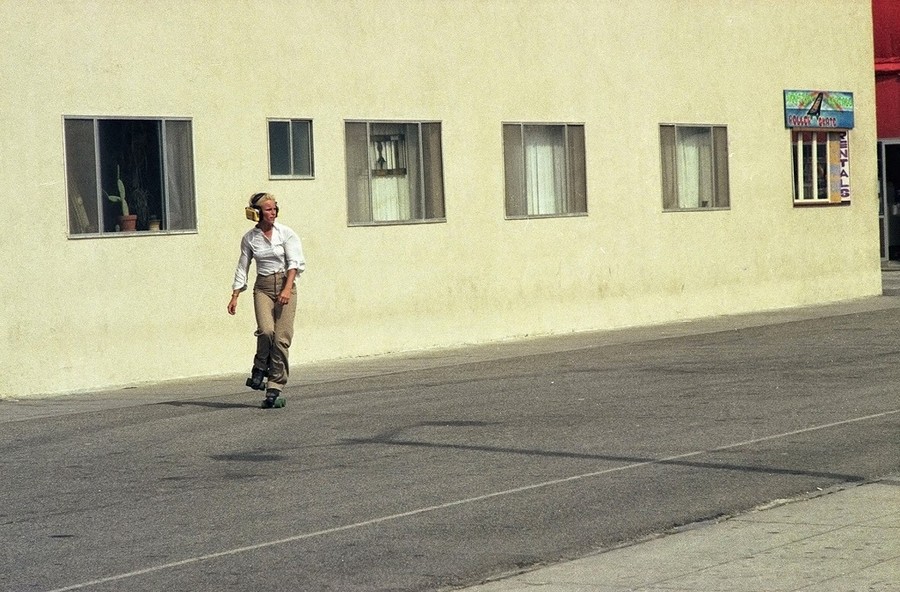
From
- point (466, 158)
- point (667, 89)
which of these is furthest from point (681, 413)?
point (667, 89)

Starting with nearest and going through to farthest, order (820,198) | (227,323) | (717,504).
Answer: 1. (717,504)
2. (227,323)
3. (820,198)

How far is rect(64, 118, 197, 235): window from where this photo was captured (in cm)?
1753

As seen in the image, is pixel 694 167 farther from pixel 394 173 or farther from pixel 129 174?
pixel 129 174

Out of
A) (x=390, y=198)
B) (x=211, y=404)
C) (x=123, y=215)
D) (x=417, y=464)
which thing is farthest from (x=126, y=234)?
(x=417, y=464)

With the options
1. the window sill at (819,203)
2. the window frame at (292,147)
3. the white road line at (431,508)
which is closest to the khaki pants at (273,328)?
the window frame at (292,147)

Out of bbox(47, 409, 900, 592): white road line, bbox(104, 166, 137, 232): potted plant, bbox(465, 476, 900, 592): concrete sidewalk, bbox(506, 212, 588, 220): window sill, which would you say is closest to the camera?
bbox(465, 476, 900, 592): concrete sidewalk

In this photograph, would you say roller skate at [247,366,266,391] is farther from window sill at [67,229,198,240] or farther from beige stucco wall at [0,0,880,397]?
window sill at [67,229,198,240]

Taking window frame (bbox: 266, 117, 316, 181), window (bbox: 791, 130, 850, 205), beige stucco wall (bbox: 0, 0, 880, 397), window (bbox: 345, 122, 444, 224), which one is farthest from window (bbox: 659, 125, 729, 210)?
window frame (bbox: 266, 117, 316, 181)

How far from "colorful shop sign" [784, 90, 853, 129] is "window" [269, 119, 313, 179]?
9888mm

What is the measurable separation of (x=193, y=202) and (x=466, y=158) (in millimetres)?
4373

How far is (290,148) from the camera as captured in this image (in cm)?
1933

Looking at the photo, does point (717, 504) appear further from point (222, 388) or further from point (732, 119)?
point (732, 119)

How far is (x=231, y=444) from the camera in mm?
12711

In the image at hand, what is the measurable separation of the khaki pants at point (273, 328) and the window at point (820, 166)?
1367cm
